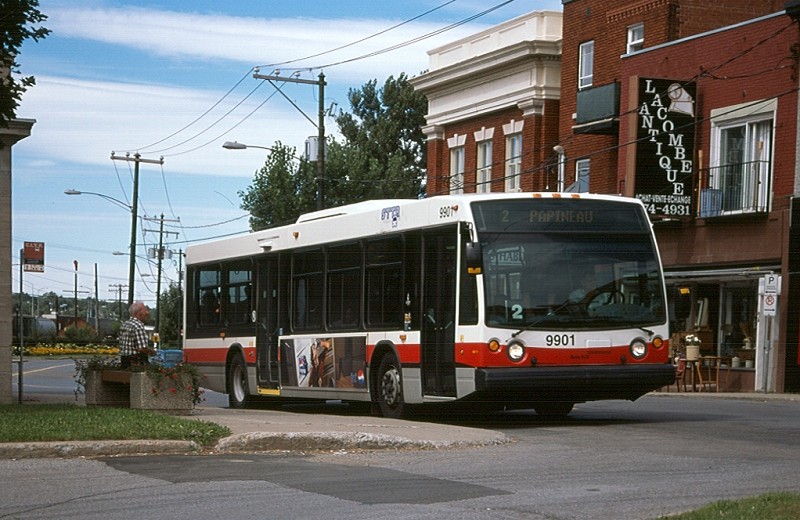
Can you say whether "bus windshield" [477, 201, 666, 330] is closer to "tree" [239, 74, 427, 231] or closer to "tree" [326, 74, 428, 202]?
"tree" [239, 74, 427, 231]

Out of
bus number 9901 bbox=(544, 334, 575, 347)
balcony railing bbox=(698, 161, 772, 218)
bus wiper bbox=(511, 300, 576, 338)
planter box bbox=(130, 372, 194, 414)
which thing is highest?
balcony railing bbox=(698, 161, 772, 218)

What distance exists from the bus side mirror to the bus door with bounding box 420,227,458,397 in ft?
1.87

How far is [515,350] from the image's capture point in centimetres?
1662

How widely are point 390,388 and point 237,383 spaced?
6.29 meters

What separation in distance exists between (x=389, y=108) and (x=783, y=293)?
152ft

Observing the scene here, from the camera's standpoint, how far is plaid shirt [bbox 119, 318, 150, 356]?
18.8 meters

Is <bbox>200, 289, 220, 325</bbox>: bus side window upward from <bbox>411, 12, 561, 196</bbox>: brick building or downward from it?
downward

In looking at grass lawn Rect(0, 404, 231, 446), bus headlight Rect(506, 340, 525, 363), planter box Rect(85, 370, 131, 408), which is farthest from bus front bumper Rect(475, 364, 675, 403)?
planter box Rect(85, 370, 131, 408)

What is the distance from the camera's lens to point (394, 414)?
61.0 ft

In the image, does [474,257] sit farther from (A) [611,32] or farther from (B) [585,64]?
(B) [585,64]

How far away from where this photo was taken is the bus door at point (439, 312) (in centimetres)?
1719

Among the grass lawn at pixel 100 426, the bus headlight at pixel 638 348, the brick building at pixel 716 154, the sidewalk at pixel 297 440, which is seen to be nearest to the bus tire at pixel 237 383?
the grass lawn at pixel 100 426

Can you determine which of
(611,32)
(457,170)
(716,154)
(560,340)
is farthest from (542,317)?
(457,170)

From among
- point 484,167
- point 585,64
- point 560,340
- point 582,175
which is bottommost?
point 560,340
